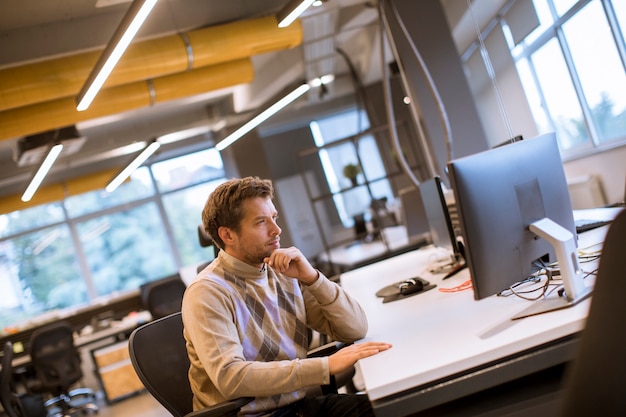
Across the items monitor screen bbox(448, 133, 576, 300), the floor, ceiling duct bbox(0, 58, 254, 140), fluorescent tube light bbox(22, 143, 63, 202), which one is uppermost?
ceiling duct bbox(0, 58, 254, 140)

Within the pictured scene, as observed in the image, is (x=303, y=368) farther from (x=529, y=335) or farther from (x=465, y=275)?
(x=465, y=275)

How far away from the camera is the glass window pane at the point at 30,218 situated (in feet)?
41.9

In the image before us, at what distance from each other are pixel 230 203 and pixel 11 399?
4598 millimetres

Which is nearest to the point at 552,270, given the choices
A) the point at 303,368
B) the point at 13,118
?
the point at 303,368

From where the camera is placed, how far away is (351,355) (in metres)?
1.95

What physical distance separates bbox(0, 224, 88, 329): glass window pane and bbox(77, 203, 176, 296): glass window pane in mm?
358

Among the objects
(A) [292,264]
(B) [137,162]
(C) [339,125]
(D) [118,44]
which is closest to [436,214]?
(A) [292,264]

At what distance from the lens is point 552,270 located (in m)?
Answer: 2.29

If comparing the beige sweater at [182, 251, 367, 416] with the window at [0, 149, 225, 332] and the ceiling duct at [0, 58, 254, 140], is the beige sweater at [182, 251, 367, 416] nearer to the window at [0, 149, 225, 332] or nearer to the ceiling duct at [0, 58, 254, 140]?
the ceiling duct at [0, 58, 254, 140]

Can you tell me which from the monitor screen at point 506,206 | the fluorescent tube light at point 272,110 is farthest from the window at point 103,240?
the monitor screen at point 506,206

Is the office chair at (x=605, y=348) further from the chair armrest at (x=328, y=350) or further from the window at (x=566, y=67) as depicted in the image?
the window at (x=566, y=67)

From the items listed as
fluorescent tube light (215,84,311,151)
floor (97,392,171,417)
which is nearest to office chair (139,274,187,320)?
floor (97,392,171,417)

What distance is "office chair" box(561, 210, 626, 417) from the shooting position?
29.3 inches

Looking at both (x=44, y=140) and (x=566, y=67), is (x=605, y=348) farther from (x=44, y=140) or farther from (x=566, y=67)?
(x=44, y=140)
